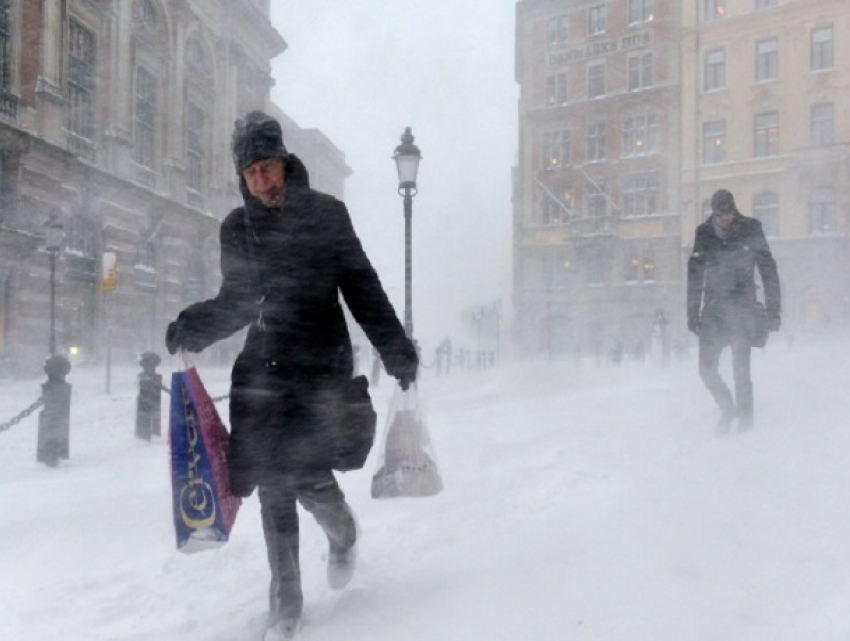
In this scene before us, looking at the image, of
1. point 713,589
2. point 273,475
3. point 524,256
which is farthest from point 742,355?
point 524,256

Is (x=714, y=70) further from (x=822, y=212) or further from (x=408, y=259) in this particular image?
(x=408, y=259)

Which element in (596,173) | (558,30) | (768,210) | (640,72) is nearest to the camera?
(768,210)

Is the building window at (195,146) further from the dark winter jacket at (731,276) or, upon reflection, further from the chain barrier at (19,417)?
the dark winter jacket at (731,276)

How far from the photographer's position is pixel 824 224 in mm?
34000

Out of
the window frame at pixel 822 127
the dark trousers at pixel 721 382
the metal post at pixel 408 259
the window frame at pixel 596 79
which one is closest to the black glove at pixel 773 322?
the dark trousers at pixel 721 382

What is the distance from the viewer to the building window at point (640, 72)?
1665 inches

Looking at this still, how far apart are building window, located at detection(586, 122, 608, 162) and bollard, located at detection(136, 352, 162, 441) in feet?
129

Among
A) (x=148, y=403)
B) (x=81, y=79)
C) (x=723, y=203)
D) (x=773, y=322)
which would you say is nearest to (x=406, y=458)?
(x=773, y=322)

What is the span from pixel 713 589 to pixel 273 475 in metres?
1.54

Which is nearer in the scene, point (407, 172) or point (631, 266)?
point (407, 172)

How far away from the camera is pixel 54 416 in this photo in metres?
7.07

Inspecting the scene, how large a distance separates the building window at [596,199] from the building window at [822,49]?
1236 cm

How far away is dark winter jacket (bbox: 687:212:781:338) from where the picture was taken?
17.6 ft

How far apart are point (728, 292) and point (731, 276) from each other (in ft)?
0.39
